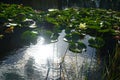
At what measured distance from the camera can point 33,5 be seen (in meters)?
15.4

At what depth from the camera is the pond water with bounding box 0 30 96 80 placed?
12.2 feet

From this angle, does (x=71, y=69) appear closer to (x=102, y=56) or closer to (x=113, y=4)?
(x=102, y=56)

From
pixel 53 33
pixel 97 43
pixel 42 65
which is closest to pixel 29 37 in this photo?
pixel 53 33

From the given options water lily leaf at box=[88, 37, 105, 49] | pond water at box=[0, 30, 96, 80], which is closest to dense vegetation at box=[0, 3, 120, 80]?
water lily leaf at box=[88, 37, 105, 49]

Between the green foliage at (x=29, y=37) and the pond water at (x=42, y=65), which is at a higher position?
the green foliage at (x=29, y=37)

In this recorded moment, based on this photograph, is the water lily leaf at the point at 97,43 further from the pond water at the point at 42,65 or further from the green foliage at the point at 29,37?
the green foliage at the point at 29,37

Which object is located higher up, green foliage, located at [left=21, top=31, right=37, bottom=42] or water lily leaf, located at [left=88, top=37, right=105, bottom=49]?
green foliage, located at [left=21, top=31, right=37, bottom=42]

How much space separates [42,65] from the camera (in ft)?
13.8

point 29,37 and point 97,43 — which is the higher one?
point 29,37

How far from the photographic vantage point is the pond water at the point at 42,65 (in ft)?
12.2

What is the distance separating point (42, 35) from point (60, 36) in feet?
1.78

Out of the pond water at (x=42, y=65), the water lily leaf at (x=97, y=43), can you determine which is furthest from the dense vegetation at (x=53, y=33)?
the pond water at (x=42, y=65)

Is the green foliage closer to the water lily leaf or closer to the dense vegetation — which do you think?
the dense vegetation

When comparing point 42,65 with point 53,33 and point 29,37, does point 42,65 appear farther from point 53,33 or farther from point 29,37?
point 53,33
